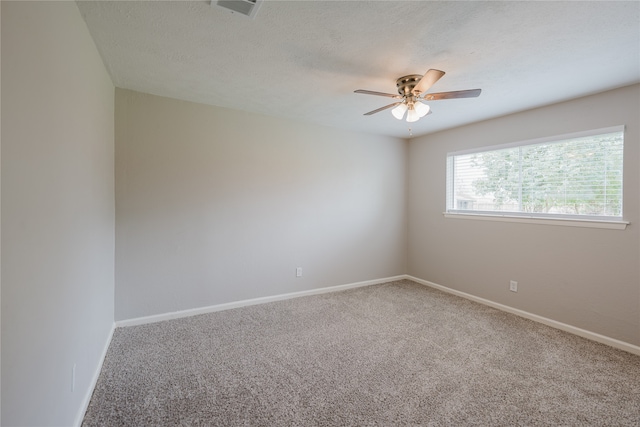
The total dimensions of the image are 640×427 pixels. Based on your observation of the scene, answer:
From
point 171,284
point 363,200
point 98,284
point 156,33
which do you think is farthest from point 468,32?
point 171,284

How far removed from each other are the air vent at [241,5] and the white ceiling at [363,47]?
0.05 meters

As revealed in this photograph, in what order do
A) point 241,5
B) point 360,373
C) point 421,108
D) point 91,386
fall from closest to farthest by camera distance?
1. point 241,5
2. point 91,386
3. point 360,373
4. point 421,108

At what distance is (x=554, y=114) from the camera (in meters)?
3.10

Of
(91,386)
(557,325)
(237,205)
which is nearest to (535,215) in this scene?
(557,325)

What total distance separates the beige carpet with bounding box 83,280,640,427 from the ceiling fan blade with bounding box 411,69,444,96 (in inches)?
84.6

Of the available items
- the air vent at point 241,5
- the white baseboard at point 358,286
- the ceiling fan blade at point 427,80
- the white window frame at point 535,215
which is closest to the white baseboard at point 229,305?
the white baseboard at point 358,286

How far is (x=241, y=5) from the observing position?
162 centimetres

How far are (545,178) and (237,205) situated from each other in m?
3.48

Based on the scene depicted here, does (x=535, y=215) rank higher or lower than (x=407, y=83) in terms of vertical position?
lower

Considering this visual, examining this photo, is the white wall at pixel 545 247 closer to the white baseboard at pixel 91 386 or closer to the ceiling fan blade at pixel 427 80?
the ceiling fan blade at pixel 427 80

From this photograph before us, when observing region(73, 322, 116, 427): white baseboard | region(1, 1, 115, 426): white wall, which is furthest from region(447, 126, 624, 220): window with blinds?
region(73, 322, 116, 427): white baseboard

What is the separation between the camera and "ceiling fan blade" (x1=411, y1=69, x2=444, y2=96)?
198cm

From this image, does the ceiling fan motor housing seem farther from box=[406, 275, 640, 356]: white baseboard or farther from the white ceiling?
box=[406, 275, 640, 356]: white baseboard

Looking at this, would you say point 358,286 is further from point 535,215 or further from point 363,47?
point 363,47
